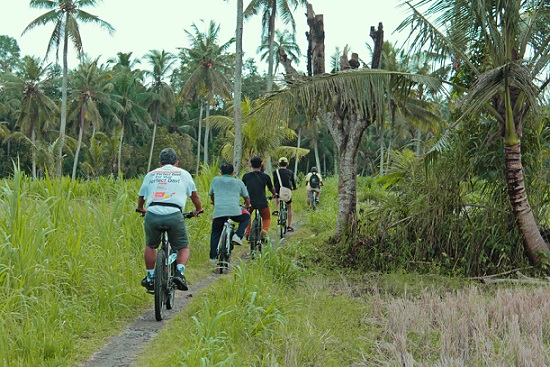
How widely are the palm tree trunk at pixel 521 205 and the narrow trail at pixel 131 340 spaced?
4.65 m

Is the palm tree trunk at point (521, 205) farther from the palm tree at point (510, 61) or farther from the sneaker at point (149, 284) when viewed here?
the sneaker at point (149, 284)

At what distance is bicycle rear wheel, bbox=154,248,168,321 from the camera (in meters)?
5.11

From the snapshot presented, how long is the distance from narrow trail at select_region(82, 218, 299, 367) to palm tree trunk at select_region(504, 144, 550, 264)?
4.65 m

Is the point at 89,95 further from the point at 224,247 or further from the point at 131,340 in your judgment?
the point at 131,340

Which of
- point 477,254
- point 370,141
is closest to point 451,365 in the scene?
point 477,254

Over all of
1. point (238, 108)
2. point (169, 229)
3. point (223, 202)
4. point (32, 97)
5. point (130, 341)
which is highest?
point (32, 97)

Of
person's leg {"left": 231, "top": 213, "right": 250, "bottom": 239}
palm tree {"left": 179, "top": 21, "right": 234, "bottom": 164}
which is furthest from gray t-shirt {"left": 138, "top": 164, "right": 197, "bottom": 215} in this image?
palm tree {"left": 179, "top": 21, "right": 234, "bottom": 164}

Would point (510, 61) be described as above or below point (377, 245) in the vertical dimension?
above

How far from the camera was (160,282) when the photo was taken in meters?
5.13

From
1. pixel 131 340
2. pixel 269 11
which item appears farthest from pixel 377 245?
pixel 269 11

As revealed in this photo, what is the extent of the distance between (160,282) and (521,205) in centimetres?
515

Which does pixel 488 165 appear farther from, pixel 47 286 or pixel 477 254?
pixel 47 286

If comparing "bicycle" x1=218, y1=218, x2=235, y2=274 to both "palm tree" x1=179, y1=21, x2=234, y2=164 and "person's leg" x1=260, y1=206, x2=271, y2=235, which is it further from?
"palm tree" x1=179, y1=21, x2=234, y2=164

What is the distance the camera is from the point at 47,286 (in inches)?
193
